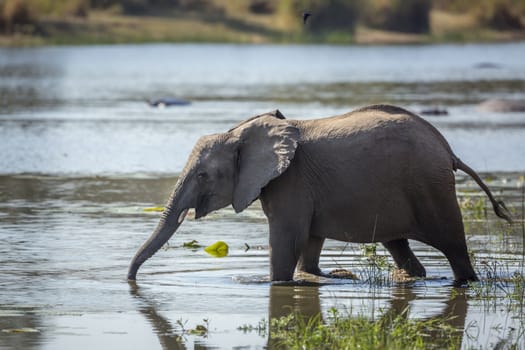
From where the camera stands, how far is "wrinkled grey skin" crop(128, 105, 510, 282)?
1107cm

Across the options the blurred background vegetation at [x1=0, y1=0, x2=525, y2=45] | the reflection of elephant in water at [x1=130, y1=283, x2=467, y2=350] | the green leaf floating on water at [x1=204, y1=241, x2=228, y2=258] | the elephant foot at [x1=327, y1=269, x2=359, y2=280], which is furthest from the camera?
the blurred background vegetation at [x1=0, y1=0, x2=525, y2=45]

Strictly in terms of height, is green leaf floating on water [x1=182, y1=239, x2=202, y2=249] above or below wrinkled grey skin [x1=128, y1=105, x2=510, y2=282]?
below

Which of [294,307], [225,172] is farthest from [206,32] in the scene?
[294,307]

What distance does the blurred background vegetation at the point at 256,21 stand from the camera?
71625 millimetres

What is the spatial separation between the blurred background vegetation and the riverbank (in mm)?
51

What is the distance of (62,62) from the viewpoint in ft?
192

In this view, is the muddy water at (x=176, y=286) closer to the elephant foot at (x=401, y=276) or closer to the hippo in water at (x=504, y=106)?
the elephant foot at (x=401, y=276)

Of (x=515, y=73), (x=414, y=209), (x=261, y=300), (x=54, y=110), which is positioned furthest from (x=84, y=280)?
(x=515, y=73)

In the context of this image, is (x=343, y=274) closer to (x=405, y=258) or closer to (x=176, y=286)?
(x=405, y=258)

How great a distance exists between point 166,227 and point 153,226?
132 inches

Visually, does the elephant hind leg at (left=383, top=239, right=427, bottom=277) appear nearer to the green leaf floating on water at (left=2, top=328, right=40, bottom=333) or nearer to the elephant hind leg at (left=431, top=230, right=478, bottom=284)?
the elephant hind leg at (left=431, top=230, right=478, bottom=284)

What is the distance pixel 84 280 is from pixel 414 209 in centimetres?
276

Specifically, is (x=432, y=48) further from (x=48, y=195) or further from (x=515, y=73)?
(x=48, y=195)

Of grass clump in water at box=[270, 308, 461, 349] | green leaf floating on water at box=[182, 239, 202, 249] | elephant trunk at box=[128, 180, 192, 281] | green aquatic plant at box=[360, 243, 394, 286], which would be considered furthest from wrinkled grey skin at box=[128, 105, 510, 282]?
green leaf floating on water at box=[182, 239, 202, 249]
